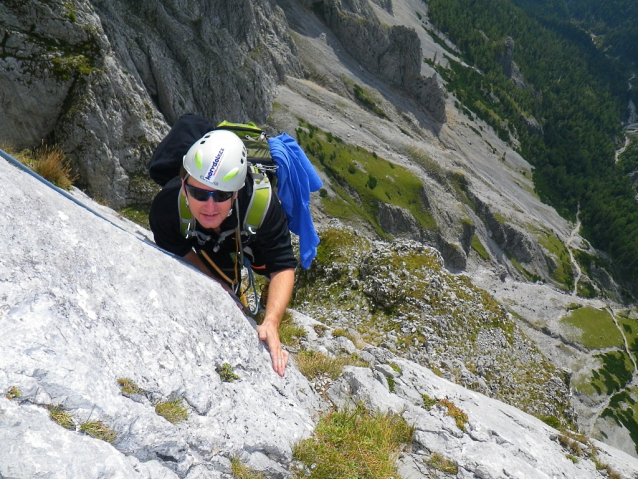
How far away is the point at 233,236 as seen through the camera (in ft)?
23.6

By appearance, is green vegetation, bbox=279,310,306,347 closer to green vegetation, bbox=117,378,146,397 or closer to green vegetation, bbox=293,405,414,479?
green vegetation, bbox=293,405,414,479

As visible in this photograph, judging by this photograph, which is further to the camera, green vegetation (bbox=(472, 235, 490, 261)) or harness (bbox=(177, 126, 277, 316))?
green vegetation (bbox=(472, 235, 490, 261))

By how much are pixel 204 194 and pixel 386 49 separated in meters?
165

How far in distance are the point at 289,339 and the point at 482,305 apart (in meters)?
19.4

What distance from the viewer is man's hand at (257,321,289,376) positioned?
A: 712 centimetres

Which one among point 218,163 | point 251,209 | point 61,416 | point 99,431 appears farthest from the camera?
point 251,209

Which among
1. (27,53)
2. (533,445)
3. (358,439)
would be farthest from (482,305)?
(27,53)

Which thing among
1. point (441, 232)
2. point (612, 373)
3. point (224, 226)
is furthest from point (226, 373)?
point (612, 373)

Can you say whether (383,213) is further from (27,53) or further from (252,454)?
(252,454)

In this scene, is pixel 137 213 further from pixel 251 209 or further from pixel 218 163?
pixel 218 163

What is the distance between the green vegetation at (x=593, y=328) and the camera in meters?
115

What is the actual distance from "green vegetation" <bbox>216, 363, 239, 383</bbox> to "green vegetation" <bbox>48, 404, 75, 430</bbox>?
7.67 feet

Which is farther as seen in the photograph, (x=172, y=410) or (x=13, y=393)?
(x=172, y=410)

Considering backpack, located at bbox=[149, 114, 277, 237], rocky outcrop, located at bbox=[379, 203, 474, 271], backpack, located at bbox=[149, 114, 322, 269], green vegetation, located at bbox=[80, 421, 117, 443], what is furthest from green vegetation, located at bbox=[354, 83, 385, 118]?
green vegetation, located at bbox=[80, 421, 117, 443]
